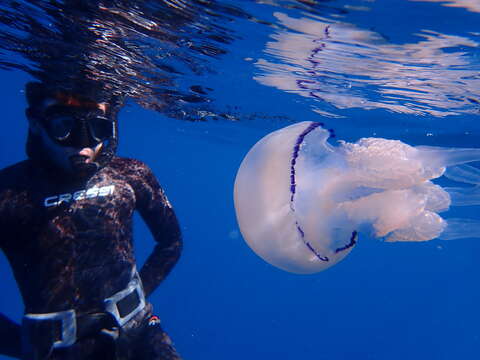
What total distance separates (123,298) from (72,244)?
62 cm

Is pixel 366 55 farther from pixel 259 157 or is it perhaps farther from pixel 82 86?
pixel 82 86

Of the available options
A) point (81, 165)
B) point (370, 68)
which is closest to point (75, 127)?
point (81, 165)

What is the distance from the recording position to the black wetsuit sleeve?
3.54 metres

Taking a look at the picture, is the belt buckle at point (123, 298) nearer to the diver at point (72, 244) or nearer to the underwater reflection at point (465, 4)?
the diver at point (72, 244)

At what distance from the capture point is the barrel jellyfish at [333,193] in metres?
2.91

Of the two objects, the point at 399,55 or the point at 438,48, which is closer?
the point at 438,48

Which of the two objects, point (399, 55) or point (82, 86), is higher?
point (399, 55)

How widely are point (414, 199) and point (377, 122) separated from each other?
24.9ft

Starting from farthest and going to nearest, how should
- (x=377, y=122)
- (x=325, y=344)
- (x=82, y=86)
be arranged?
1. (x=325, y=344)
2. (x=377, y=122)
3. (x=82, y=86)

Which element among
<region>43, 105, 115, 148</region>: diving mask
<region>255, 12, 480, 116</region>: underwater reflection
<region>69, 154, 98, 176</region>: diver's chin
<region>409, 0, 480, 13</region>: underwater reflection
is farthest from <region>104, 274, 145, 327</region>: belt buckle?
<region>409, 0, 480, 13</region>: underwater reflection

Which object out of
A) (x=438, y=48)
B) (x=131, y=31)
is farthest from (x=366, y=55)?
(x=131, y=31)

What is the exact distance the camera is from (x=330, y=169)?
314 cm

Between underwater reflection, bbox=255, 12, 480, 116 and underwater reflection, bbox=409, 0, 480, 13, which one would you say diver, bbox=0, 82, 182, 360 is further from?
underwater reflection, bbox=409, 0, 480, 13

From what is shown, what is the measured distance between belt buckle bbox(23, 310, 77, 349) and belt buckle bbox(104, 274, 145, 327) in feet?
0.90
